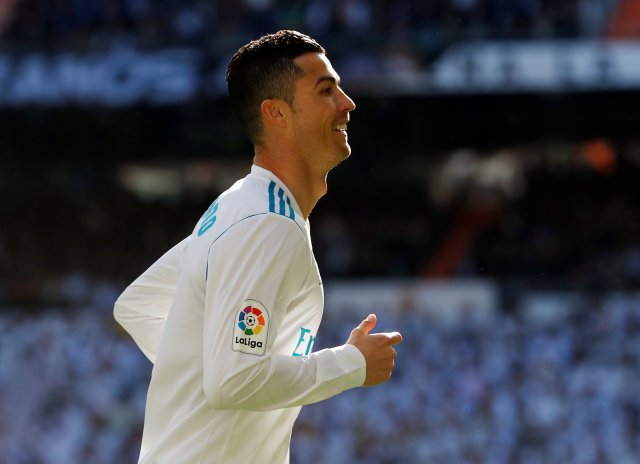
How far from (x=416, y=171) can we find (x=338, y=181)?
128cm

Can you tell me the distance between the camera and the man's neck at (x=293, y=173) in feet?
8.34

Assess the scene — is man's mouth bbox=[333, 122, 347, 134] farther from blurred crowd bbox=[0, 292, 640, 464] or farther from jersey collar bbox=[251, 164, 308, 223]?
blurred crowd bbox=[0, 292, 640, 464]

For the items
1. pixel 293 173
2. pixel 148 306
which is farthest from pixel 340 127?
pixel 148 306

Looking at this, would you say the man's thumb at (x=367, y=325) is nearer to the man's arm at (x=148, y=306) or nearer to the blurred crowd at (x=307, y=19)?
the man's arm at (x=148, y=306)

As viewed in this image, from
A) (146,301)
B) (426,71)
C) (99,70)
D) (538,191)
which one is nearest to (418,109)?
(426,71)

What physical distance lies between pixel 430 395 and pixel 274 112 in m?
12.1

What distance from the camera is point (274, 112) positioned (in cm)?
252

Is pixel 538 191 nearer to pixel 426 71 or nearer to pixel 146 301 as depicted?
pixel 426 71

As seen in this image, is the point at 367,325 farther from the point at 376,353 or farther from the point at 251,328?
the point at 251,328

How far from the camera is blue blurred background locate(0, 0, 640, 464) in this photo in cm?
1424

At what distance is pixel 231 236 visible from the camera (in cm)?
229

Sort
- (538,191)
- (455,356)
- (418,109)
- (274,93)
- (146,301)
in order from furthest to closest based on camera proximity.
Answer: (538,191)
(418,109)
(455,356)
(146,301)
(274,93)

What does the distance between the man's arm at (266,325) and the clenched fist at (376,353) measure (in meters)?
0.07

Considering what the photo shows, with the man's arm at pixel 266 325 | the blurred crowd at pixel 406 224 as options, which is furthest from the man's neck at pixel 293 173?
the blurred crowd at pixel 406 224
